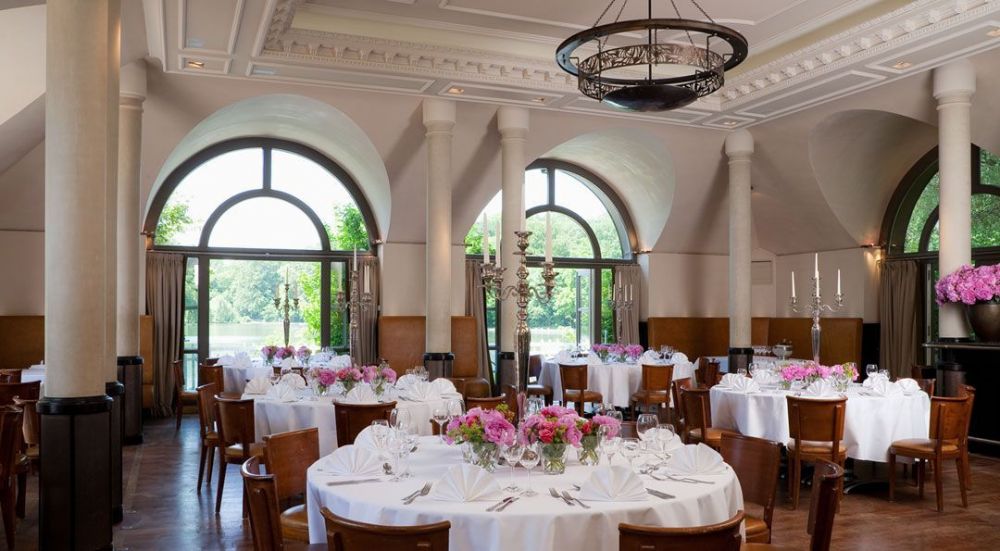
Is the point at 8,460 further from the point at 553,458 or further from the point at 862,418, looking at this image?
the point at 862,418

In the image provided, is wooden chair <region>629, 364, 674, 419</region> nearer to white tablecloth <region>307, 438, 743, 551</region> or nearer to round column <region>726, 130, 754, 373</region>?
round column <region>726, 130, 754, 373</region>

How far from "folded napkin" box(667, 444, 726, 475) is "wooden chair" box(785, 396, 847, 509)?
2.92m

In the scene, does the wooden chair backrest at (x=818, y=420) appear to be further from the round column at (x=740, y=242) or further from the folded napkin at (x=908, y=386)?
the round column at (x=740, y=242)

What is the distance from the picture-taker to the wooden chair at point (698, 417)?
22.4 feet

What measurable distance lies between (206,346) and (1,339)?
2.75m

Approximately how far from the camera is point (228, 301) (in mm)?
12695

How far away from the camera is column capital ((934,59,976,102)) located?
888 centimetres

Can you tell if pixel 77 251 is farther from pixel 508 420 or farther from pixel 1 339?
pixel 1 339

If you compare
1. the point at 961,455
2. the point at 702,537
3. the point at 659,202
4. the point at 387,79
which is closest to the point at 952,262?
the point at 961,455

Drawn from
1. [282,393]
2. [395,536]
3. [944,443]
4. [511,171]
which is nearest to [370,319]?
[511,171]

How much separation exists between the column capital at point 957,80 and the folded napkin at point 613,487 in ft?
25.2

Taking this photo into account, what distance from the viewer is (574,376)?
957cm

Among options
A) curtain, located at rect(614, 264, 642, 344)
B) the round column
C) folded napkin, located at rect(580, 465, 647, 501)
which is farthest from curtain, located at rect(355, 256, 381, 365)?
folded napkin, located at rect(580, 465, 647, 501)

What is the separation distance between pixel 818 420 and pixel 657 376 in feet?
10.9
